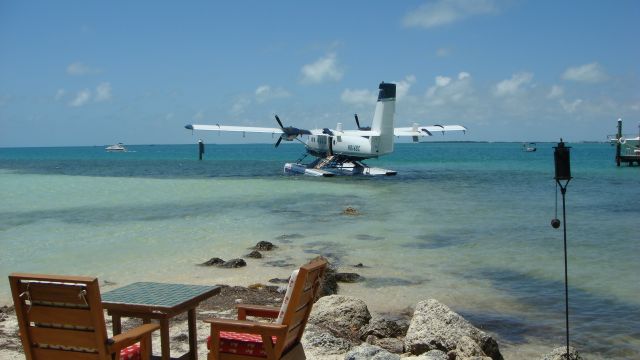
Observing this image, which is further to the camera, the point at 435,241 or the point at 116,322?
the point at 435,241

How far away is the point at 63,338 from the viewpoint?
3.49m

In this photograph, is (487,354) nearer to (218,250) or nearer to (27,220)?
(218,250)

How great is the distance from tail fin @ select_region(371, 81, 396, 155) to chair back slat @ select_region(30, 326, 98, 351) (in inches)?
1239

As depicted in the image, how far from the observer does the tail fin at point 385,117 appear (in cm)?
3478

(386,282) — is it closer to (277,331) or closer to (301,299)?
(301,299)

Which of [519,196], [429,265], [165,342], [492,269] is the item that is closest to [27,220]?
[429,265]

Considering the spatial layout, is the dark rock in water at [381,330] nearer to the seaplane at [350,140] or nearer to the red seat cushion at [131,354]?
the red seat cushion at [131,354]

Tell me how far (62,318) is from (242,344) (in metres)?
1.19

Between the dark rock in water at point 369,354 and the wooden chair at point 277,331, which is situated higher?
the wooden chair at point 277,331

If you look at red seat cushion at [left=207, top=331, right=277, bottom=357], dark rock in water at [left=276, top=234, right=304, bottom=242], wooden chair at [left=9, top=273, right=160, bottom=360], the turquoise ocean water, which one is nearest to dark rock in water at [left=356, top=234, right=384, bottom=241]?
the turquoise ocean water

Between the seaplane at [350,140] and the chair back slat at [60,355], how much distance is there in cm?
3130

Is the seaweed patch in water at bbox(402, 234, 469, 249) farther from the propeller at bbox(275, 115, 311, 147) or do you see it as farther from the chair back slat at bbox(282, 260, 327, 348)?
the propeller at bbox(275, 115, 311, 147)

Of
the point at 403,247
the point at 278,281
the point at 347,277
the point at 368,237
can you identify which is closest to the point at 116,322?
the point at 278,281

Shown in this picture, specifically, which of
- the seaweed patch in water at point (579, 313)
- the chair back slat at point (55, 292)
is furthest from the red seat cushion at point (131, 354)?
the seaweed patch in water at point (579, 313)
